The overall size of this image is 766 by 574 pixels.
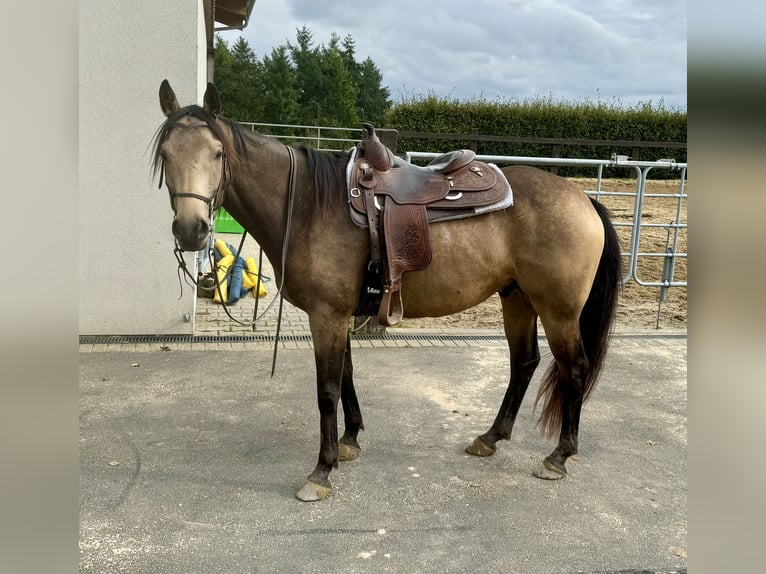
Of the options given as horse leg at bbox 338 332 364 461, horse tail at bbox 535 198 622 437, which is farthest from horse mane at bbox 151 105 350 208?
horse tail at bbox 535 198 622 437

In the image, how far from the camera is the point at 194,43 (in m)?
4.98

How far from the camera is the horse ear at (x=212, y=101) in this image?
7.90ft

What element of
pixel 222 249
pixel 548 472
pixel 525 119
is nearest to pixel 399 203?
pixel 548 472

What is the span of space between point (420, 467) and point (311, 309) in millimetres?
1082

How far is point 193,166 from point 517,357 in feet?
6.92

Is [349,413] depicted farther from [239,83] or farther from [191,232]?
[239,83]

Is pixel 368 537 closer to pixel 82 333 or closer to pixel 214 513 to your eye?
pixel 214 513

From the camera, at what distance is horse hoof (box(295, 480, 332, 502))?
9.05 feet

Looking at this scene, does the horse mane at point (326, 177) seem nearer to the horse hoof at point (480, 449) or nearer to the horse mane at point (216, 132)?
the horse mane at point (216, 132)
